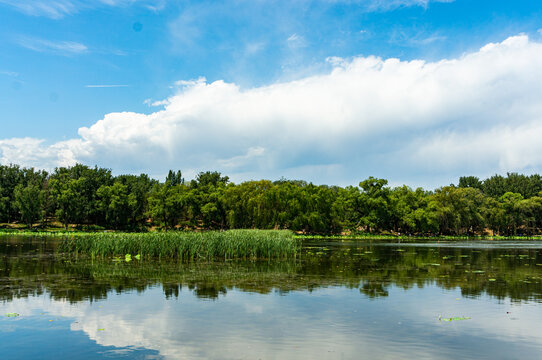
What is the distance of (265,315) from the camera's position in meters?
12.2

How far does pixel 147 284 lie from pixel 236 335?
9.10 m

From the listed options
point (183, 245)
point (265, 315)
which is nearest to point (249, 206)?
point (183, 245)

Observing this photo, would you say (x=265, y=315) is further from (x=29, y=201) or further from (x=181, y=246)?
(x=29, y=201)

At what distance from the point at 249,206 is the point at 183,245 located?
46.4 m

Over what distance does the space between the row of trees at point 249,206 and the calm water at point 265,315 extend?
5532cm

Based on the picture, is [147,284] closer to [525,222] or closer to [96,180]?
[96,180]

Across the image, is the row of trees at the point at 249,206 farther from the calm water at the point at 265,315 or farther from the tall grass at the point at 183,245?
the calm water at the point at 265,315

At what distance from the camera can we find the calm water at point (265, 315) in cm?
916

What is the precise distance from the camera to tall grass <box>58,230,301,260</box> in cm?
2823

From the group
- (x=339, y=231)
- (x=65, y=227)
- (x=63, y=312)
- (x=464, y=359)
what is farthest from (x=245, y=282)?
(x=65, y=227)

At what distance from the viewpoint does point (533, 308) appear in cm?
1359

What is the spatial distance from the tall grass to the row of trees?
43.2 m

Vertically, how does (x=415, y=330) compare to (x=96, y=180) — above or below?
below

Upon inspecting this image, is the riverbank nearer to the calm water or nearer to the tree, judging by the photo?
the calm water
